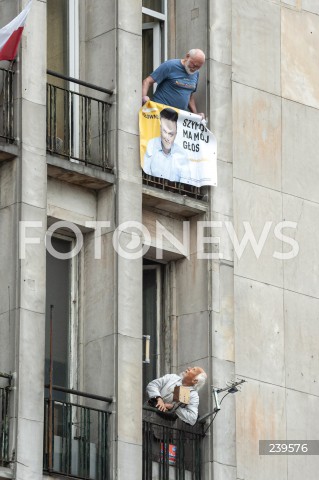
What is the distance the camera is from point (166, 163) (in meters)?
35.8

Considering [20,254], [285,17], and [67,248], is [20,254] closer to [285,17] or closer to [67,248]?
[67,248]

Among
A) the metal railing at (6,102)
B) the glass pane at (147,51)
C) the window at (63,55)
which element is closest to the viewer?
the metal railing at (6,102)

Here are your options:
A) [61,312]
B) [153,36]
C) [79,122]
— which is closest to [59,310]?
[61,312]

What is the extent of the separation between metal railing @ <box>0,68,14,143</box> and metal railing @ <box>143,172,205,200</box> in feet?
8.89

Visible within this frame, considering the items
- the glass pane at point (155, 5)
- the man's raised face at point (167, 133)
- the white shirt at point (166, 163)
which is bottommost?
the white shirt at point (166, 163)

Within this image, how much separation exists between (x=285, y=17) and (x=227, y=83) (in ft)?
6.58

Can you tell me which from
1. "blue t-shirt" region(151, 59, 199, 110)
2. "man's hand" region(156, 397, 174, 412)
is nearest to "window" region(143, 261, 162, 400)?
"man's hand" region(156, 397, 174, 412)

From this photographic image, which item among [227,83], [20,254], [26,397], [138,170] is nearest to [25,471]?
[26,397]

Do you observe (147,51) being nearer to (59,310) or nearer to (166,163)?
(166,163)

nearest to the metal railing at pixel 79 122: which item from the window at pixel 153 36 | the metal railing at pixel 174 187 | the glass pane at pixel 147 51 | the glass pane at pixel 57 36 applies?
the glass pane at pixel 57 36

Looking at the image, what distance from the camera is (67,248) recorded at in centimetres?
3494

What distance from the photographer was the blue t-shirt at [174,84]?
3619 centimetres

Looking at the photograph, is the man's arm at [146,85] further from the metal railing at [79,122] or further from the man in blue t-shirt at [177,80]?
the metal railing at [79,122]

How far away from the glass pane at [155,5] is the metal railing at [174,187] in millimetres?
3238
